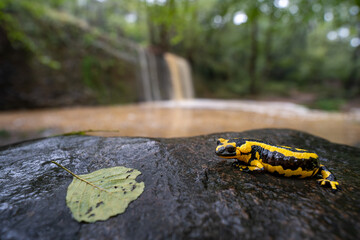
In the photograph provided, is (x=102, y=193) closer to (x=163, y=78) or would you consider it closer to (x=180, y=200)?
(x=180, y=200)

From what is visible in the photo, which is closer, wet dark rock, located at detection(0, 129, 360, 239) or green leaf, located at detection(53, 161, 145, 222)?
wet dark rock, located at detection(0, 129, 360, 239)

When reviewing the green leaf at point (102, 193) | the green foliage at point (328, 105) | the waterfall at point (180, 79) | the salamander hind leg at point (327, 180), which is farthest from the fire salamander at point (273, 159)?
the waterfall at point (180, 79)

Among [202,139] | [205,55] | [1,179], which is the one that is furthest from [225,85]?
[1,179]

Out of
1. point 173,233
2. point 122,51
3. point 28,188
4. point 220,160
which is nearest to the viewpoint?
point 173,233

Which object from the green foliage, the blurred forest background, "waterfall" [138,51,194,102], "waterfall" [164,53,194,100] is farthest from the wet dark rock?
"waterfall" [164,53,194,100]

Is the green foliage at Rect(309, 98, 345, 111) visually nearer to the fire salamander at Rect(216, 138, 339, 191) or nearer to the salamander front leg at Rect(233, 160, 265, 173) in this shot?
the fire salamander at Rect(216, 138, 339, 191)

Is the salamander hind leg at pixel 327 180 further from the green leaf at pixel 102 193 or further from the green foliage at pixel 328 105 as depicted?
the green foliage at pixel 328 105

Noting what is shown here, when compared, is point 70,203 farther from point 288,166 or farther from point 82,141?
point 288,166
